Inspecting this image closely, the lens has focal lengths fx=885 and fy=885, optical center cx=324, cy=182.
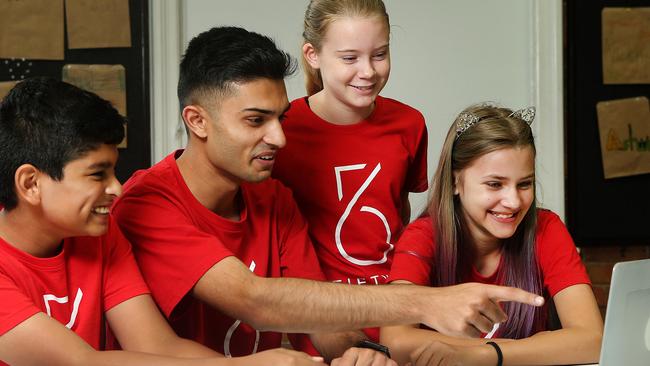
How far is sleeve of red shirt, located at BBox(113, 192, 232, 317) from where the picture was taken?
1745 mm

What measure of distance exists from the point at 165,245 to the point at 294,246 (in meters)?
0.32

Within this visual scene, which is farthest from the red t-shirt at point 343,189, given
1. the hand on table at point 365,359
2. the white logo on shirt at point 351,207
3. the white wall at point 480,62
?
the white wall at point 480,62

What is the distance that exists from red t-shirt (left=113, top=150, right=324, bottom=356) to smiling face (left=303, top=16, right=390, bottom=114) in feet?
0.92

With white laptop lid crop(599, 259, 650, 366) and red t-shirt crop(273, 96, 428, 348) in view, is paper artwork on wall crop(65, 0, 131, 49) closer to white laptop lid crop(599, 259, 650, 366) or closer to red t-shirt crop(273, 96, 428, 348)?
red t-shirt crop(273, 96, 428, 348)

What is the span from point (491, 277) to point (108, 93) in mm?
1691

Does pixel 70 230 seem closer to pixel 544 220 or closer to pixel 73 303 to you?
pixel 73 303

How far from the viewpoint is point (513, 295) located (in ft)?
4.85

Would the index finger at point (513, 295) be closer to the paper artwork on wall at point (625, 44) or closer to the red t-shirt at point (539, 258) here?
the red t-shirt at point (539, 258)

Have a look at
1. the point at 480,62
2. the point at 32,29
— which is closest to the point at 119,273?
the point at 32,29

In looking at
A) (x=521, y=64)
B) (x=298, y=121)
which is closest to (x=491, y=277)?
(x=298, y=121)

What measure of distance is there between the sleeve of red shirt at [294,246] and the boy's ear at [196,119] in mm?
256

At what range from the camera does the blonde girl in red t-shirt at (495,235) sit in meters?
2.02

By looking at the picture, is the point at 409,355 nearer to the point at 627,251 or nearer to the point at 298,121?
the point at 298,121

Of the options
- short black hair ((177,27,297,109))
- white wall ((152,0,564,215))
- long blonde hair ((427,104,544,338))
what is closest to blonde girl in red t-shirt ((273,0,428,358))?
long blonde hair ((427,104,544,338))
